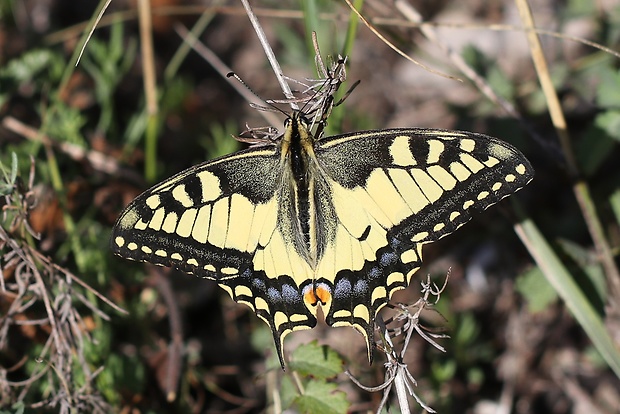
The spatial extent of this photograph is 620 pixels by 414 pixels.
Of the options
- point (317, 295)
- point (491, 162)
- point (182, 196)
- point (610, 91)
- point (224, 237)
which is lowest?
point (317, 295)

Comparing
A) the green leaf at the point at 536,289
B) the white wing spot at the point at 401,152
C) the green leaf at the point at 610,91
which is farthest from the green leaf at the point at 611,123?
the white wing spot at the point at 401,152

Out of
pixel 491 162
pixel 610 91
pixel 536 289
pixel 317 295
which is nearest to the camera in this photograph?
pixel 491 162

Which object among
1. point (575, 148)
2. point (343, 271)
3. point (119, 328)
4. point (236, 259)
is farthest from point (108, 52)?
point (575, 148)

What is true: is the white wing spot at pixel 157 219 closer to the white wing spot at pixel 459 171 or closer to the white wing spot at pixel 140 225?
the white wing spot at pixel 140 225

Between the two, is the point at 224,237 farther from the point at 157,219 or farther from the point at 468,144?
the point at 468,144

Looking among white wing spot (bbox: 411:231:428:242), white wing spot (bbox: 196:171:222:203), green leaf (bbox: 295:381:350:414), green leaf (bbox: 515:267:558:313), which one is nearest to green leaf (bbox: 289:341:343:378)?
green leaf (bbox: 295:381:350:414)

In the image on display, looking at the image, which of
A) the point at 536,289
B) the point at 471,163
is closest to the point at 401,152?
the point at 471,163

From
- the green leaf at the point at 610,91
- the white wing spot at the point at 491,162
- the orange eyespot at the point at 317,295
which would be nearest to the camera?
the white wing spot at the point at 491,162

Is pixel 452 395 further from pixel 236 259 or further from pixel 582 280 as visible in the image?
pixel 236 259
